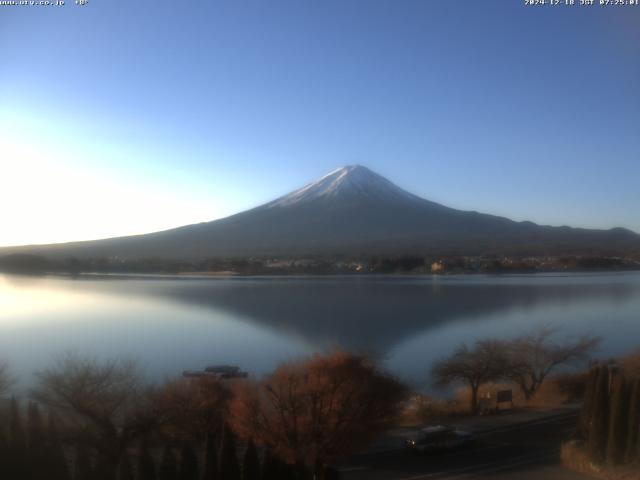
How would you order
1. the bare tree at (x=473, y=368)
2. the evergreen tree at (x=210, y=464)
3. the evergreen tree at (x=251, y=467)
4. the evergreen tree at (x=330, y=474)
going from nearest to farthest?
the evergreen tree at (x=210, y=464) → the evergreen tree at (x=251, y=467) → the evergreen tree at (x=330, y=474) → the bare tree at (x=473, y=368)

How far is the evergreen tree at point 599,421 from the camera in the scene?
19.4 ft

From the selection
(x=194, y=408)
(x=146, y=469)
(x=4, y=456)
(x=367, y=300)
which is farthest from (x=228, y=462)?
(x=367, y=300)

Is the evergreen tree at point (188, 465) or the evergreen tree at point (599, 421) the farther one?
the evergreen tree at point (599, 421)

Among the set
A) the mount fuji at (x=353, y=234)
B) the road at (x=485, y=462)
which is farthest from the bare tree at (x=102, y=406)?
the mount fuji at (x=353, y=234)

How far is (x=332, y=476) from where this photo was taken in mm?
5348

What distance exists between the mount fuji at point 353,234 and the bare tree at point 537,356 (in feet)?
71.6

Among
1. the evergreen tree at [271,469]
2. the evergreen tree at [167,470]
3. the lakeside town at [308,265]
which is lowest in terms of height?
the evergreen tree at [271,469]

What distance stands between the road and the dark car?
Result: 0.24 feet

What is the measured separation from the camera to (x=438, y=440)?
6.64 m

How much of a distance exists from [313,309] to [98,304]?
19.5ft

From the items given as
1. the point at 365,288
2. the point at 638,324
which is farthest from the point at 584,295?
the point at 365,288

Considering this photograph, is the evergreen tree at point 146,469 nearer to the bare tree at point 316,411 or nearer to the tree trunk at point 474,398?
the bare tree at point 316,411

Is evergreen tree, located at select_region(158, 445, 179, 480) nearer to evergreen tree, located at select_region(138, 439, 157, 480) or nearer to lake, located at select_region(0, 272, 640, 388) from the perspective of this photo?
evergreen tree, located at select_region(138, 439, 157, 480)

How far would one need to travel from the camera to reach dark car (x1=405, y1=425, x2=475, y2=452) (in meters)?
6.56
